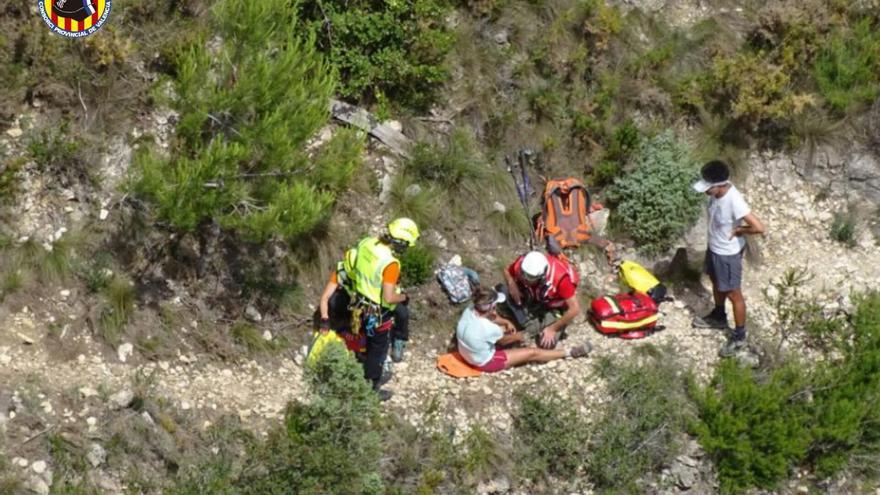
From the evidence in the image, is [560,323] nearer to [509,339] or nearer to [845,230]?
[509,339]

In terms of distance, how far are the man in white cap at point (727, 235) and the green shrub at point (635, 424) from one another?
82 cm

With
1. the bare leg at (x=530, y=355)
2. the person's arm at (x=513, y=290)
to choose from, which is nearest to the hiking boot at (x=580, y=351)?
the bare leg at (x=530, y=355)

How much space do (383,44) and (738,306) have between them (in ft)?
15.0

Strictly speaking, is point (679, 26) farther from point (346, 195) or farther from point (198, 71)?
point (198, 71)

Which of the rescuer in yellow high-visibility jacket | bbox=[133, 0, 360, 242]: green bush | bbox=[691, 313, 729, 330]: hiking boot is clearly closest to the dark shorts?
bbox=[691, 313, 729, 330]: hiking boot

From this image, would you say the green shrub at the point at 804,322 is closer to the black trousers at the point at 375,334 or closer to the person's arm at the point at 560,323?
the person's arm at the point at 560,323

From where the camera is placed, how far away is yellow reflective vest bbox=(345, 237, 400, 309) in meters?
9.27

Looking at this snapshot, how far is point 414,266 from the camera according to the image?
10.7m

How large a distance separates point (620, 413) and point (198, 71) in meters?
5.07

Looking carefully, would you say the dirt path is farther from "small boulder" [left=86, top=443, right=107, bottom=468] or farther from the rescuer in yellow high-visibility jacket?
the rescuer in yellow high-visibility jacket

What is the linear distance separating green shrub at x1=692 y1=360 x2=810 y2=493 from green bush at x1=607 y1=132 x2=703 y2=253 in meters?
1.94

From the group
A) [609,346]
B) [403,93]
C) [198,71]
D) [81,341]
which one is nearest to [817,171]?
[609,346]

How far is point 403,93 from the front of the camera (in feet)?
37.6

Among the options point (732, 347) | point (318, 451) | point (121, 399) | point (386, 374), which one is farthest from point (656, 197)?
point (121, 399)
